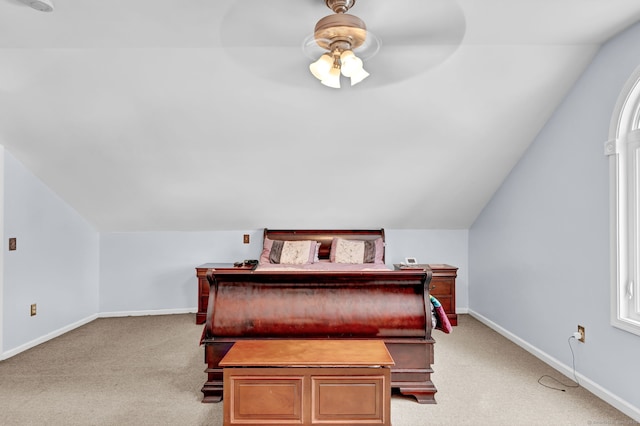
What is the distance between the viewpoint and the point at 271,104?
3311 mm

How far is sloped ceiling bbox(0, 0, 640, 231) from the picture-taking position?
2389 mm

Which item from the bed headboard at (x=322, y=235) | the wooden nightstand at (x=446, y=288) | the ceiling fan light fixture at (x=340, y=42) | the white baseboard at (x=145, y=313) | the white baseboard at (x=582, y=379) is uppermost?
the ceiling fan light fixture at (x=340, y=42)

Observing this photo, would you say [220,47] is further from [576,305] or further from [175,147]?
[576,305]

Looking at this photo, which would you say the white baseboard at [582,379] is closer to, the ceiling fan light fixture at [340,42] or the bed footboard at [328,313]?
the bed footboard at [328,313]

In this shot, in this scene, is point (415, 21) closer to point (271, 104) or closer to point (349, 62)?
point (349, 62)

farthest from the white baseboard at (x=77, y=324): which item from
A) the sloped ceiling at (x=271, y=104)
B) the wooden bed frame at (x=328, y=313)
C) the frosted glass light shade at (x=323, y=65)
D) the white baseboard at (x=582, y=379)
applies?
the white baseboard at (x=582, y=379)

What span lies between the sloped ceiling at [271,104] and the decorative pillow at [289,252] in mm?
363

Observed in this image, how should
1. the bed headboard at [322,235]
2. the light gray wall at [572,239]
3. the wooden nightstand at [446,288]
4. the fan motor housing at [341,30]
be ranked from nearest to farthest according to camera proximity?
the fan motor housing at [341,30]
the light gray wall at [572,239]
the wooden nightstand at [446,288]
the bed headboard at [322,235]

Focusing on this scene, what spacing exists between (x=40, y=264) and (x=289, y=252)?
257 cm

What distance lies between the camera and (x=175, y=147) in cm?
372

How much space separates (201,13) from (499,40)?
1.97 metres

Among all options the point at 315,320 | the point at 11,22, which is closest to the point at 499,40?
the point at 315,320

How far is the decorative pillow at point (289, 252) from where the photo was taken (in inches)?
188

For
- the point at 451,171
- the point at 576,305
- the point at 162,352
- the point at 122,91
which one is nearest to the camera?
the point at 576,305
